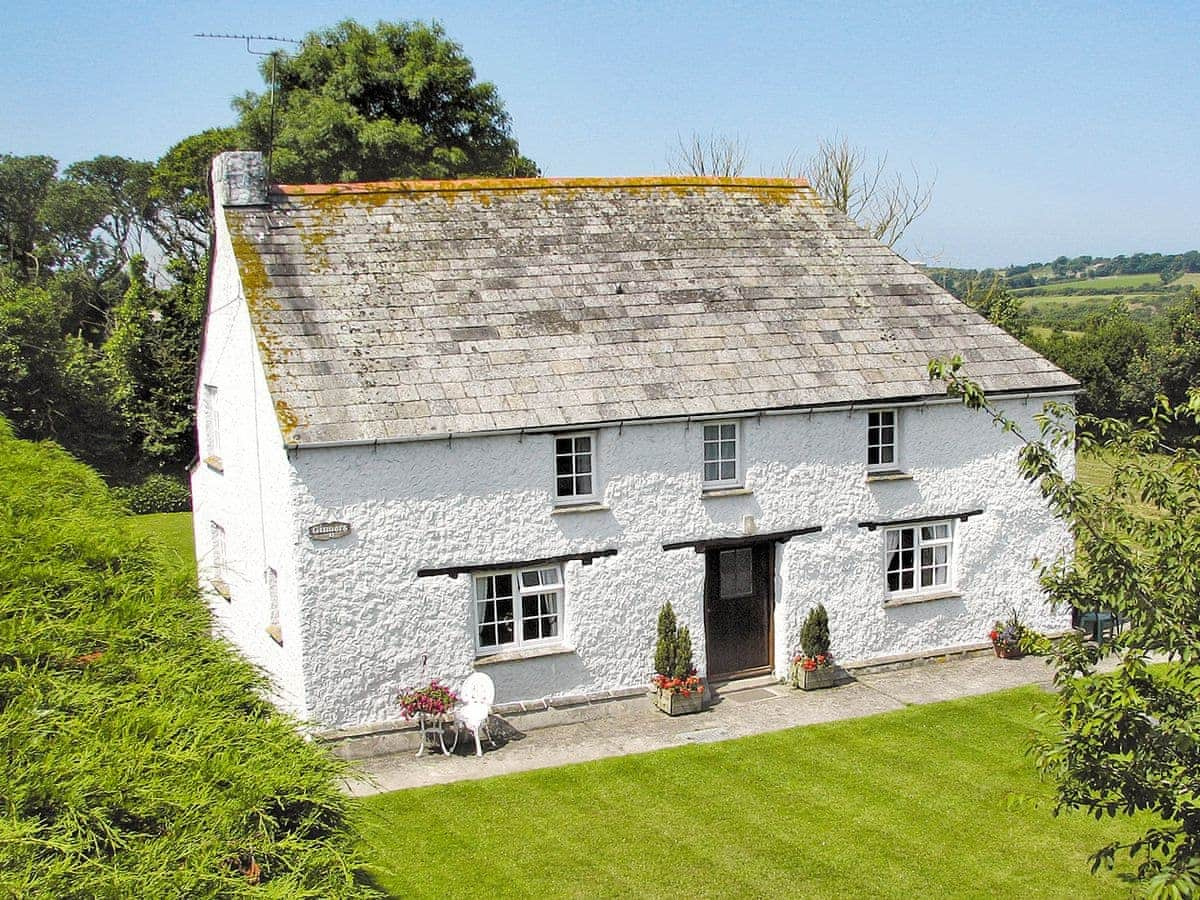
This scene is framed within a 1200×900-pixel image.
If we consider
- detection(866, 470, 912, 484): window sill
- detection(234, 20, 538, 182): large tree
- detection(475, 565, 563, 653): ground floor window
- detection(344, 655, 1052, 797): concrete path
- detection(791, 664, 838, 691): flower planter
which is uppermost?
detection(234, 20, 538, 182): large tree

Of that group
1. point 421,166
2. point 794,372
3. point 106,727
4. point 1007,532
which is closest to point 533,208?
point 794,372

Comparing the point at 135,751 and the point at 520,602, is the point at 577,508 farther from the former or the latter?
the point at 135,751

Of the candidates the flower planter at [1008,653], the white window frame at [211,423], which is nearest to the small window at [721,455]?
the flower planter at [1008,653]

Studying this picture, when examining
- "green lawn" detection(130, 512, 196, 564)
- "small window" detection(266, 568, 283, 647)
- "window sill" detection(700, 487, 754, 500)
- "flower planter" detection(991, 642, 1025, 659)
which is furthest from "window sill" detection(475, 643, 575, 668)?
"green lawn" detection(130, 512, 196, 564)

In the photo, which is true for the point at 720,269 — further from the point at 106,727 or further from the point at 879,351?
the point at 106,727

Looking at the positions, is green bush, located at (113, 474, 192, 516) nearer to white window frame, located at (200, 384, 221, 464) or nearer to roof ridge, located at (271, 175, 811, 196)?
white window frame, located at (200, 384, 221, 464)

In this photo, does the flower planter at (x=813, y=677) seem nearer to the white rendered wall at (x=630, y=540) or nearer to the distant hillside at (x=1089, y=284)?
the white rendered wall at (x=630, y=540)
